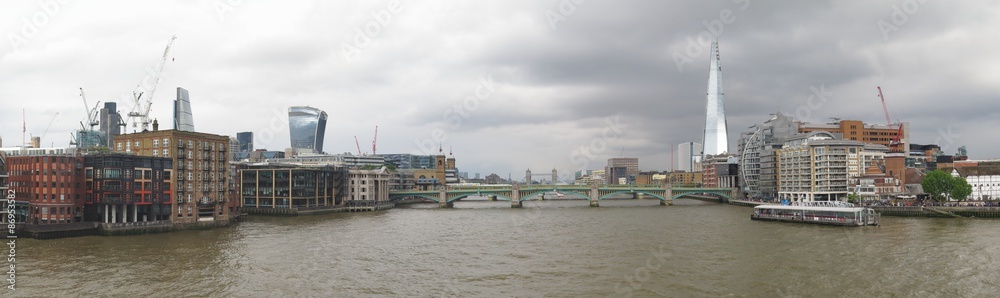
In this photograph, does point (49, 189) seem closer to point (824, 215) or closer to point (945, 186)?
point (824, 215)

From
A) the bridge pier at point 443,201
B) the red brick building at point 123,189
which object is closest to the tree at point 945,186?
the bridge pier at point 443,201

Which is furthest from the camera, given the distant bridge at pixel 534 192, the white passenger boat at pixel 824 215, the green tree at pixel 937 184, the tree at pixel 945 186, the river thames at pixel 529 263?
the distant bridge at pixel 534 192

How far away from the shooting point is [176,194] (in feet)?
235

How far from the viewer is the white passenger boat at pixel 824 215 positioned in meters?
72.9

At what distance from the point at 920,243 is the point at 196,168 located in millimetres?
77041

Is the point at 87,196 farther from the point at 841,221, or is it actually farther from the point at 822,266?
the point at 841,221

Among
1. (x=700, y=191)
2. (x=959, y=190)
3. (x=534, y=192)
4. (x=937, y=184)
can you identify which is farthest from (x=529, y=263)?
(x=700, y=191)

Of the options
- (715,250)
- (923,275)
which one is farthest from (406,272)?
(923,275)

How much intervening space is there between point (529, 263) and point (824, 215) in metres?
→ 48.4

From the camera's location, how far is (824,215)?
76.4m

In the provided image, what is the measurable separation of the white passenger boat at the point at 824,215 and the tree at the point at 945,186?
2620 cm

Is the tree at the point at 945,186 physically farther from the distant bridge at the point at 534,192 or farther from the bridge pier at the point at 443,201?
the bridge pier at the point at 443,201

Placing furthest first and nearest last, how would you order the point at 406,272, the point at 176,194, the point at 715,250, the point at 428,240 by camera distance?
the point at 176,194, the point at 428,240, the point at 715,250, the point at 406,272

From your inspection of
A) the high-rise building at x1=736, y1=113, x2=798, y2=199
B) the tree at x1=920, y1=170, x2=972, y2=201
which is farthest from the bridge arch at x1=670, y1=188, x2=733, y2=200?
the tree at x1=920, y1=170, x2=972, y2=201
